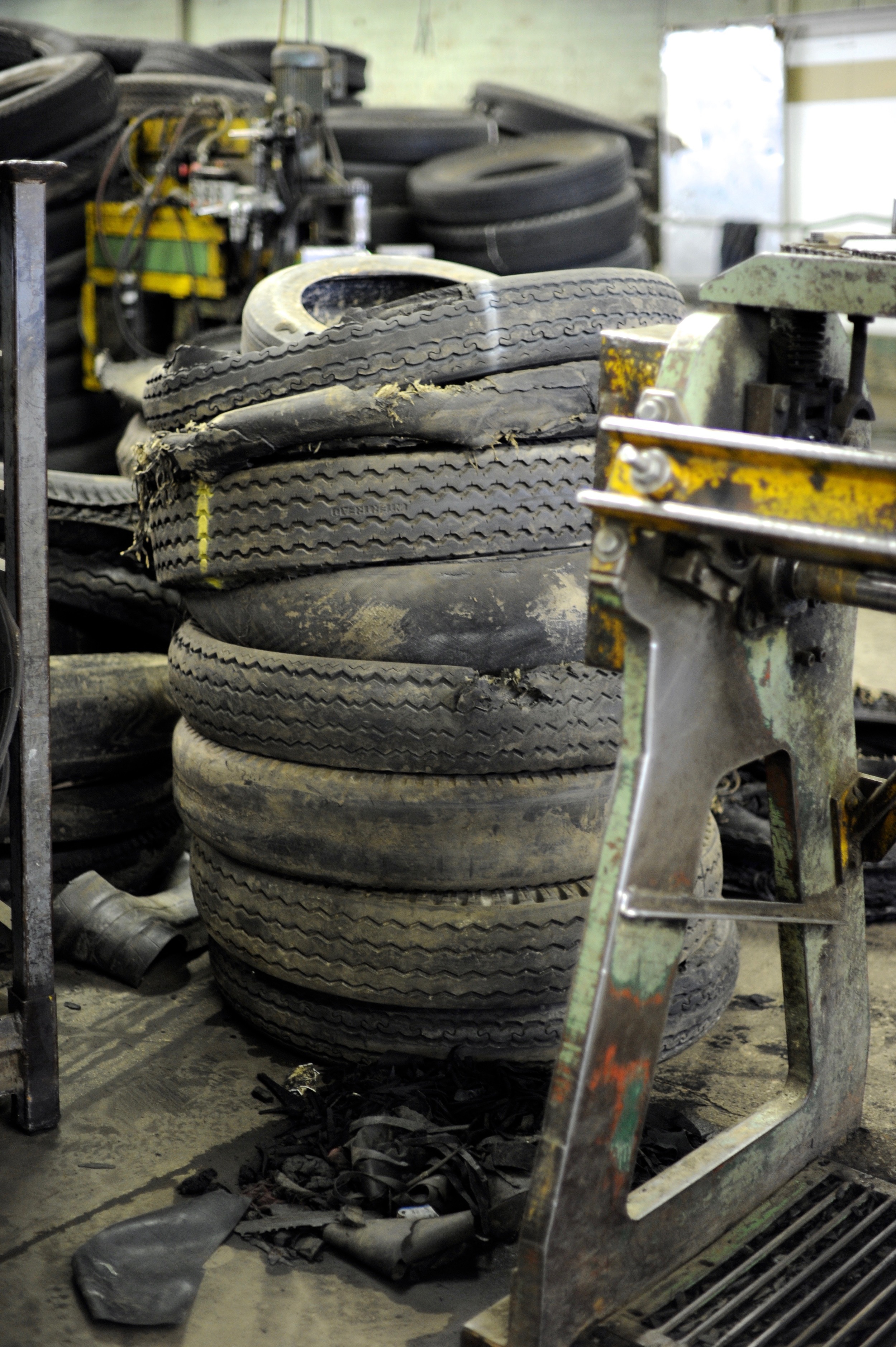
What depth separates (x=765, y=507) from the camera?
4.53ft

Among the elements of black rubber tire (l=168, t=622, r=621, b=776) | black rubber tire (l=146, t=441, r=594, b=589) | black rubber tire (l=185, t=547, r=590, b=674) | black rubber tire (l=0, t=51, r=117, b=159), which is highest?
black rubber tire (l=0, t=51, r=117, b=159)

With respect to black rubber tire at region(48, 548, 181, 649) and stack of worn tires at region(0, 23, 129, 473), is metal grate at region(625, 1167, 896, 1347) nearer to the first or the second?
black rubber tire at region(48, 548, 181, 649)

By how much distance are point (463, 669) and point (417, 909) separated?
0.41 m

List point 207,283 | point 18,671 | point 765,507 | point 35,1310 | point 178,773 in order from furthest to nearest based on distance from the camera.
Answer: point 207,283
point 178,773
point 18,671
point 35,1310
point 765,507

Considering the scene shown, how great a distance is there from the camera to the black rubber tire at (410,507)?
217 cm

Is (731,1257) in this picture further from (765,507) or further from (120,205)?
(120,205)

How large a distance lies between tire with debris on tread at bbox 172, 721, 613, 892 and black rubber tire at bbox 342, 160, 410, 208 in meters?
6.11

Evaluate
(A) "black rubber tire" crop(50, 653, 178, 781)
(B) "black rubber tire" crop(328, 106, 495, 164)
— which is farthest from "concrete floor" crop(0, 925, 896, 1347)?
(B) "black rubber tire" crop(328, 106, 495, 164)

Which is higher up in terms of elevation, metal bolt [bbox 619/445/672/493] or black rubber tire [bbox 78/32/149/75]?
black rubber tire [bbox 78/32/149/75]

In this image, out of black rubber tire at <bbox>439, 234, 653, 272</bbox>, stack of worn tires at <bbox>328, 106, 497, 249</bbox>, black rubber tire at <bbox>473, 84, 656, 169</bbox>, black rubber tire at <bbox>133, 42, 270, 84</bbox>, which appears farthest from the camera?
black rubber tire at <bbox>473, 84, 656, 169</bbox>

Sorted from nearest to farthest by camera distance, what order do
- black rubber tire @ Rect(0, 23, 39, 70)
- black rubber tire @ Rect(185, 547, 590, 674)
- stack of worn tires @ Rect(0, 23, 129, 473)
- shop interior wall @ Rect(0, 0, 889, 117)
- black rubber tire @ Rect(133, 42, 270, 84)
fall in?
black rubber tire @ Rect(185, 547, 590, 674) → stack of worn tires @ Rect(0, 23, 129, 473) → black rubber tire @ Rect(0, 23, 39, 70) → black rubber tire @ Rect(133, 42, 270, 84) → shop interior wall @ Rect(0, 0, 889, 117)

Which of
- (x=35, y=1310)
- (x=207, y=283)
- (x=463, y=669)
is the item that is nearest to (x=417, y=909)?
(x=463, y=669)

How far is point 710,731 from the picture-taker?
1595 millimetres

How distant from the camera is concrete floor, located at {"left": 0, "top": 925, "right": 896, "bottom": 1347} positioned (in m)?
1.74
